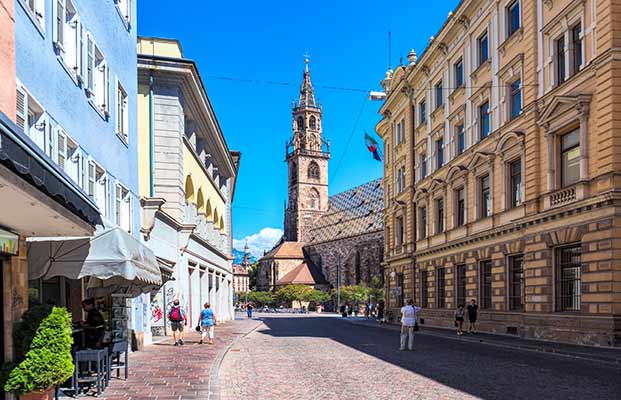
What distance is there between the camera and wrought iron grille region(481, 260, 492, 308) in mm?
30350

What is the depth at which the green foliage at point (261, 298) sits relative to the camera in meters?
119

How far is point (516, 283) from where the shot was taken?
89.8 ft

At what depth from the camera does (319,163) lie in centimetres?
13775

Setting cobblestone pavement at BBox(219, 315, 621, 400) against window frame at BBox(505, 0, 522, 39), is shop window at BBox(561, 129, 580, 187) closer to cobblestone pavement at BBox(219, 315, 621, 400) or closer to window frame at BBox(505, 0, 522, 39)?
cobblestone pavement at BBox(219, 315, 621, 400)

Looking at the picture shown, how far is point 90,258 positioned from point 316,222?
126 metres

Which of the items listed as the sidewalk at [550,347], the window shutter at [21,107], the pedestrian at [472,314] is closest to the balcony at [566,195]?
the sidewalk at [550,347]

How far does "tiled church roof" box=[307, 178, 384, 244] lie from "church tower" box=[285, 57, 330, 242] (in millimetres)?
2706

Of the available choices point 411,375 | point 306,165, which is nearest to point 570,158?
point 411,375

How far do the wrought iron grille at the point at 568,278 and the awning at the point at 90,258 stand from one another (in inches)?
586

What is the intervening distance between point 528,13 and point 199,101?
14.2m

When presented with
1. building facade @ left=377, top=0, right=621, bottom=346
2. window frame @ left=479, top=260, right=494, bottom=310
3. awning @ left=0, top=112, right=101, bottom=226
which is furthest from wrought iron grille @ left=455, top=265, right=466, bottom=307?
awning @ left=0, top=112, right=101, bottom=226

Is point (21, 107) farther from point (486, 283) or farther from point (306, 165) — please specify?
point (306, 165)

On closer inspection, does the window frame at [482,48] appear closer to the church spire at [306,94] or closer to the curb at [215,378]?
the curb at [215,378]

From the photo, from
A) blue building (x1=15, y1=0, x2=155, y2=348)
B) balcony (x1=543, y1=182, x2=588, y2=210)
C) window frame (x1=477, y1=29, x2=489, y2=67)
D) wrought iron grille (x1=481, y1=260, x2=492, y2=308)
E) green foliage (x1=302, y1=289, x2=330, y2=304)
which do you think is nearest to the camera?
blue building (x1=15, y1=0, x2=155, y2=348)
